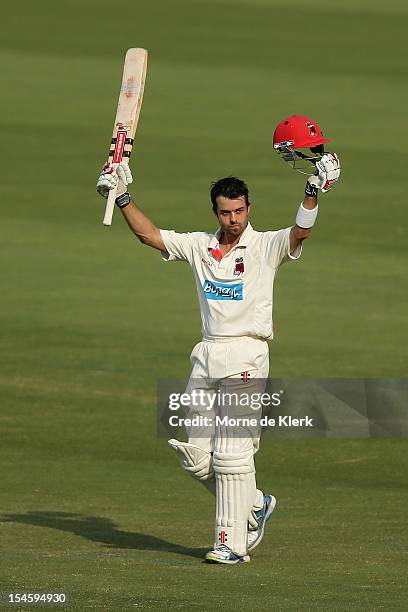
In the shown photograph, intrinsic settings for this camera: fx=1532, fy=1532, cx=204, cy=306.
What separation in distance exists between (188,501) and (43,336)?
5.14 meters

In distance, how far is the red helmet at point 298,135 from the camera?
7215 millimetres

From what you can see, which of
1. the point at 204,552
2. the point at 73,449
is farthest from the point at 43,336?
the point at 204,552

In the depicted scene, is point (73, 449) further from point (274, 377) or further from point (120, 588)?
point (120, 588)

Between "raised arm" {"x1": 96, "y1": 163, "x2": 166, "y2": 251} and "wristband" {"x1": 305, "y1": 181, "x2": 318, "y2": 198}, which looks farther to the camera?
"raised arm" {"x1": 96, "y1": 163, "x2": 166, "y2": 251}

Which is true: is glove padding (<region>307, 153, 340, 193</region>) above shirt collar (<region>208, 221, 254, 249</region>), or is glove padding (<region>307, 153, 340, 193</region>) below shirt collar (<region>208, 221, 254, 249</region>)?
above

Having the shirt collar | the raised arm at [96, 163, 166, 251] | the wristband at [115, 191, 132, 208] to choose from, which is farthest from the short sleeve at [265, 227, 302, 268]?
the wristband at [115, 191, 132, 208]

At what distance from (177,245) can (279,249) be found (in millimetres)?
530

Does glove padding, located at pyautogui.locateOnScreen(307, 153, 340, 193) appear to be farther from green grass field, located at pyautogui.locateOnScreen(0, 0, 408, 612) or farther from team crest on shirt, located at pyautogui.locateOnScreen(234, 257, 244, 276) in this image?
green grass field, located at pyautogui.locateOnScreen(0, 0, 408, 612)

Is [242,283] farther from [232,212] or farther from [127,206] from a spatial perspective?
[127,206]

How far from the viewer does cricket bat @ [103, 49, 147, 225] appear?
24.8ft

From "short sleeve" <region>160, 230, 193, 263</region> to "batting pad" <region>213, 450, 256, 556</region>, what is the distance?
38.7 inches

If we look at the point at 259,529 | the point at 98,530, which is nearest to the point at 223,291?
the point at 259,529

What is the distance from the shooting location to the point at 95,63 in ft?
76.8

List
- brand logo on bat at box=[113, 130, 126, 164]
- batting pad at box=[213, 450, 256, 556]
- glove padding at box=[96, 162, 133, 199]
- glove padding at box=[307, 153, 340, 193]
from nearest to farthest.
A: glove padding at box=[307, 153, 340, 193] < batting pad at box=[213, 450, 256, 556] < glove padding at box=[96, 162, 133, 199] < brand logo on bat at box=[113, 130, 126, 164]
